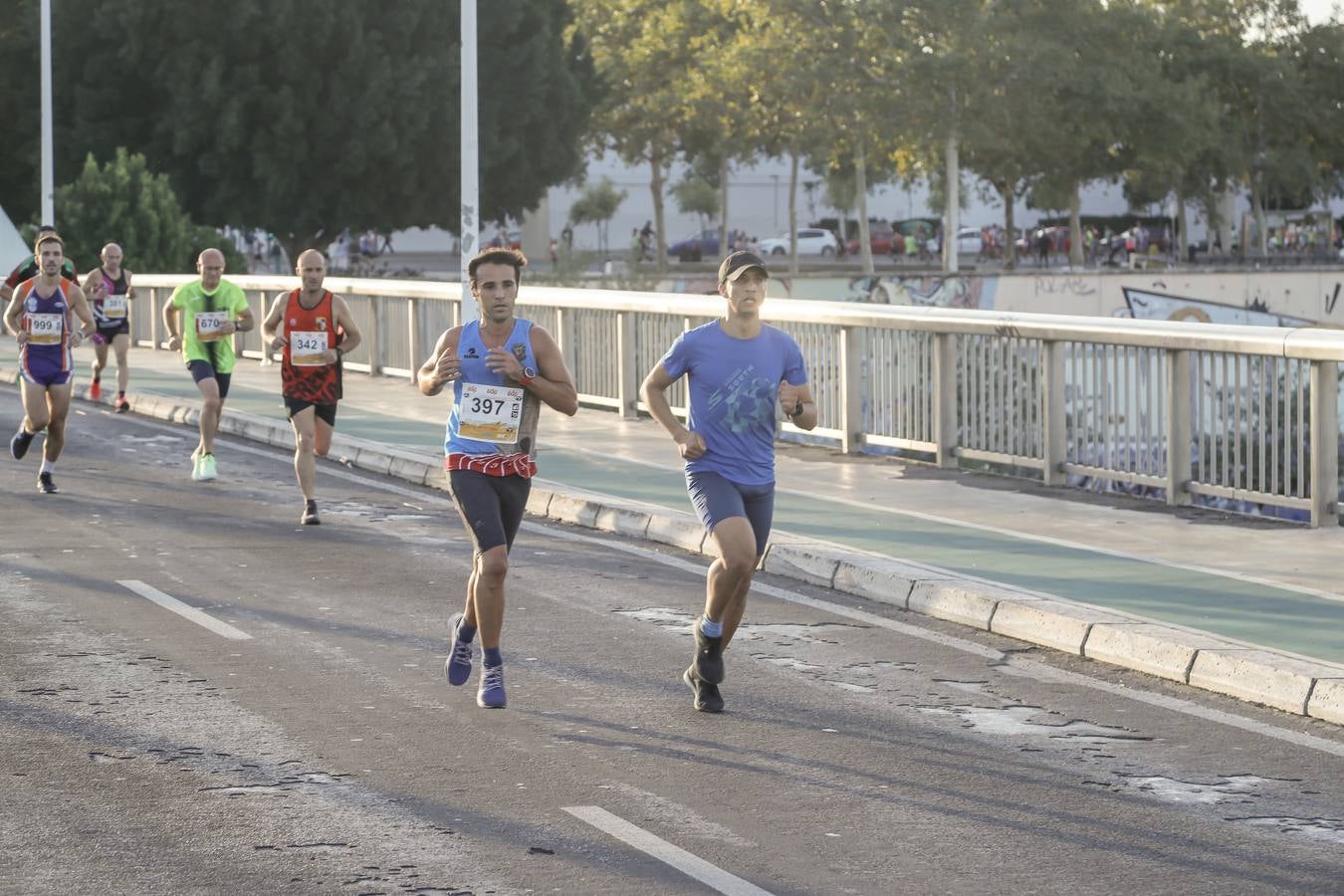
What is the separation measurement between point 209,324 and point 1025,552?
25.0 ft

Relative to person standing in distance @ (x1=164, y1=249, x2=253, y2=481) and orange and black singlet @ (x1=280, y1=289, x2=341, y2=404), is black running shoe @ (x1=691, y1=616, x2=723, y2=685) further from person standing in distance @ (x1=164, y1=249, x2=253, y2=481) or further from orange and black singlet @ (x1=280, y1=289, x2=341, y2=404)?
person standing in distance @ (x1=164, y1=249, x2=253, y2=481)

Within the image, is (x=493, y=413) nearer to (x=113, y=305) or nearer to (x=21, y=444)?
(x=21, y=444)

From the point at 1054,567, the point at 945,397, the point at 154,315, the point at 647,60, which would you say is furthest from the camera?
the point at 647,60

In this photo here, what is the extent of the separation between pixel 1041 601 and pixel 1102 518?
317 centimetres

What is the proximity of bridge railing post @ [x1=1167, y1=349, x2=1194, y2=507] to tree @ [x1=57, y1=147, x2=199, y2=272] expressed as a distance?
2959 centimetres

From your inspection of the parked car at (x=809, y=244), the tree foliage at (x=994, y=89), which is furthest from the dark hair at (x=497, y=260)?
the parked car at (x=809, y=244)

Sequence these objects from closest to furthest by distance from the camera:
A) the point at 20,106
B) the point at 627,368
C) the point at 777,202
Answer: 1. the point at 627,368
2. the point at 20,106
3. the point at 777,202

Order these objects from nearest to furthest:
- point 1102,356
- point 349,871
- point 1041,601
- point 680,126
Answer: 1. point 349,871
2. point 1041,601
3. point 1102,356
4. point 680,126

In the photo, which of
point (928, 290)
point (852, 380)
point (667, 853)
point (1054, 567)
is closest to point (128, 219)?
point (928, 290)

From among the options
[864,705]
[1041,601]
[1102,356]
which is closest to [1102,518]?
[1102,356]

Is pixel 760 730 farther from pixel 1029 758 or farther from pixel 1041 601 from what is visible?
pixel 1041 601

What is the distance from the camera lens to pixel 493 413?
8625 mm

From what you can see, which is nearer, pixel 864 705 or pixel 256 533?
pixel 864 705

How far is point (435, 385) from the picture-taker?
8.65 m
